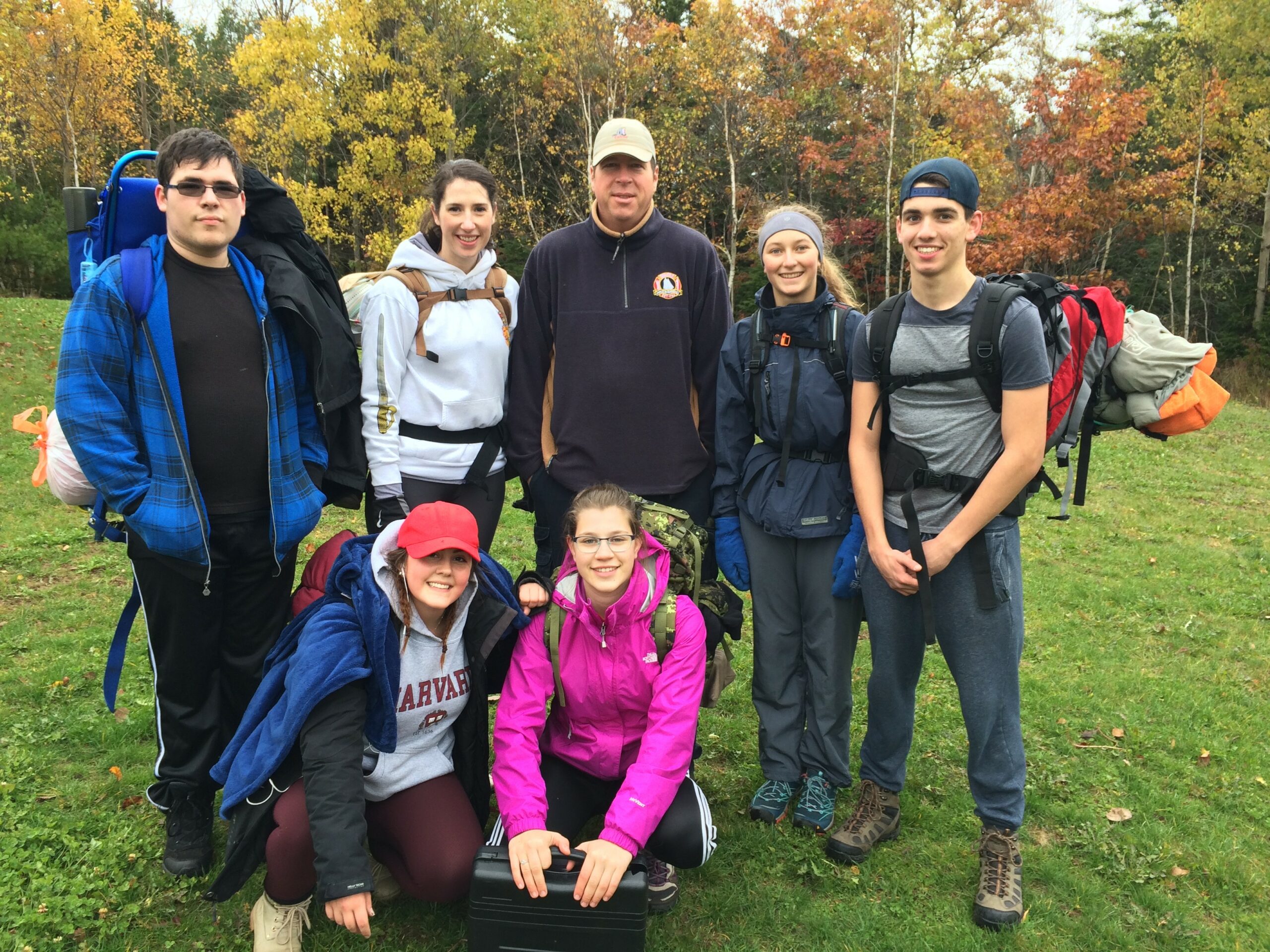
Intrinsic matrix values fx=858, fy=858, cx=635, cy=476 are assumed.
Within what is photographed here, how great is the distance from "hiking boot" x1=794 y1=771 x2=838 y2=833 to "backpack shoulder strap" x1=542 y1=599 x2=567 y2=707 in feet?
4.17

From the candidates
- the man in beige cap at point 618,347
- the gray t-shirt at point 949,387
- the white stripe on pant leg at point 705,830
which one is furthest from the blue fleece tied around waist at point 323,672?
the gray t-shirt at point 949,387

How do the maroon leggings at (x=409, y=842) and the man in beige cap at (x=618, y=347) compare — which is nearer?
the maroon leggings at (x=409, y=842)

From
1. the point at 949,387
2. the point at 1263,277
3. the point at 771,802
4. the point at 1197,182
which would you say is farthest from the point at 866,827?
the point at 1263,277

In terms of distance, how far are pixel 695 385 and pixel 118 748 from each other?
3270 millimetres

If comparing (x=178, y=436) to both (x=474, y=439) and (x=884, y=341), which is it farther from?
(x=884, y=341)

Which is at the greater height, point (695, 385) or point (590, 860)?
point (695, 385)

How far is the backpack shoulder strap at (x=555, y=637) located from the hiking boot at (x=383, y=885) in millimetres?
925

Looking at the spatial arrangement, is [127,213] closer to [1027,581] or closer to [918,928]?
[918,928]

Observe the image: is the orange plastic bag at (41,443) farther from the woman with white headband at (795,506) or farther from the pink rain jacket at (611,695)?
the woman with white headband at (795,506)

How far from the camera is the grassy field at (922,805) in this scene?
10.1 feet

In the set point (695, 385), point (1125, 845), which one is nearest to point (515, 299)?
point (695, 385)

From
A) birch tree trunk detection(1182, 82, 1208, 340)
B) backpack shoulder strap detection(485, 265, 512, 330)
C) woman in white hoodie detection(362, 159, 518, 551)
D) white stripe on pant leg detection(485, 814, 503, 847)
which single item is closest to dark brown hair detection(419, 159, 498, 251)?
woman in white hoodie detection(362, 159, 518, 551)

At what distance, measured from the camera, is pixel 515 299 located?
12.3ft

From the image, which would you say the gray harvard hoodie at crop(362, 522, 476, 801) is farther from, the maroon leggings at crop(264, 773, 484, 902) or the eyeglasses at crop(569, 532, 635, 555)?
the eyeglasses at crop(569, 532, 635, 555)
